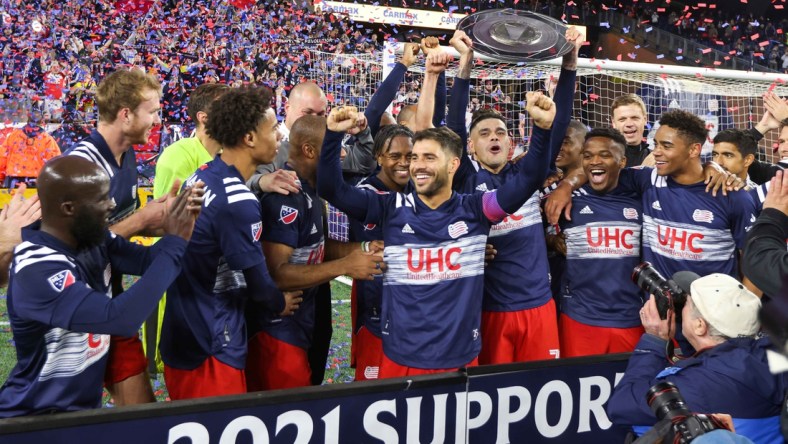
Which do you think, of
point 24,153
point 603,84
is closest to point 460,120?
point 24,153

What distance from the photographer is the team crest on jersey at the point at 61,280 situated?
2387mm

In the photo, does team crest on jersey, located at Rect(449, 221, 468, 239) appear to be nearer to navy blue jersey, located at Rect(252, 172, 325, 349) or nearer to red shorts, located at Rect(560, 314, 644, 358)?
navy blue jersey, located at Rect(252, 172, 325, 349)

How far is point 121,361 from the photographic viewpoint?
10.4ft

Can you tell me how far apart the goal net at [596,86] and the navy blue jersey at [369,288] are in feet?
9.42

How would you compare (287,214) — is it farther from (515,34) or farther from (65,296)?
(515,34)

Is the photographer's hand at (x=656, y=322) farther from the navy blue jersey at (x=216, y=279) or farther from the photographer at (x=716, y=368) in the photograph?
the navy blue jersey at (x=216, y=279)

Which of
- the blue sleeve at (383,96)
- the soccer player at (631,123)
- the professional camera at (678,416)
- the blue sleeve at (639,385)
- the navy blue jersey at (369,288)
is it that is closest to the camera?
the professional camera at (678,416)

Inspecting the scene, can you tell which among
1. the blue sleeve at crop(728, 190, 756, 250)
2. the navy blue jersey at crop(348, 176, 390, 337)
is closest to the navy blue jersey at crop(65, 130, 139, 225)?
the navy blue jersey at crop(348, 176, 390, 337)

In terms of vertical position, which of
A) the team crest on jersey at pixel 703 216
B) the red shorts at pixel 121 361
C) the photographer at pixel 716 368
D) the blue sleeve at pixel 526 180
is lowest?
the red shorts at pixel 121 361

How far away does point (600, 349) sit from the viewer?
13.6 feet

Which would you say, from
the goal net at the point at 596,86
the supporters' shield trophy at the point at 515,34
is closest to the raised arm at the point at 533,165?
the supporters' shield trophy at the point at 515,34

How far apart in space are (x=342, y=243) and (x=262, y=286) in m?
0.89

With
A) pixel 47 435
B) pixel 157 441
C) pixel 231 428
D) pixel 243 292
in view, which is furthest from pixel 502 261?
pixel 47 435

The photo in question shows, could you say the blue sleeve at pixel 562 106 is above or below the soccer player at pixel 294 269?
above
